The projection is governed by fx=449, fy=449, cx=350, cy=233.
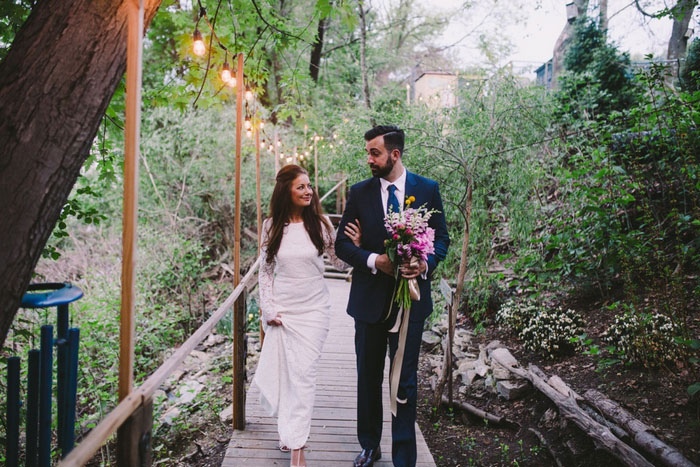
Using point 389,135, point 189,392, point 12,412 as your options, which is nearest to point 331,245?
point 389,135

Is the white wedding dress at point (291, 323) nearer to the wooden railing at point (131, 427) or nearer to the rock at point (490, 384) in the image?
the wooden railing at point (131, 427)

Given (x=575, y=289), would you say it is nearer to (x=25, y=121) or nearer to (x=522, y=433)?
(x=522, y=433)

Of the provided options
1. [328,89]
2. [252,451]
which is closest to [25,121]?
[252,451]

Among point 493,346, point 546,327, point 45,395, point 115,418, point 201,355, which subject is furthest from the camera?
point 201,355

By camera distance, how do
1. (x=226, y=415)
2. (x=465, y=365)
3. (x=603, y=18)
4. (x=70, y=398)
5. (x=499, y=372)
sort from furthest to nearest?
(x=603, y=18) < (x=465, y=365) < (x=499, y=372) < (x=226, y=415) < (x=70, y=398)

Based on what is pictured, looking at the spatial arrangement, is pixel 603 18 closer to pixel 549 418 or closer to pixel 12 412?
pixel 549 418

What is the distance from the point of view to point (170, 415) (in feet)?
17.0

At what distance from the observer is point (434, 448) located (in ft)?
12.4

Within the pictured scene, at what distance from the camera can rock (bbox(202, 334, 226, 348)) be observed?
785cm

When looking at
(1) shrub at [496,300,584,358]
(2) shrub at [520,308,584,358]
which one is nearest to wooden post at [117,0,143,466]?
(1) shrub at [496,300,584,358]

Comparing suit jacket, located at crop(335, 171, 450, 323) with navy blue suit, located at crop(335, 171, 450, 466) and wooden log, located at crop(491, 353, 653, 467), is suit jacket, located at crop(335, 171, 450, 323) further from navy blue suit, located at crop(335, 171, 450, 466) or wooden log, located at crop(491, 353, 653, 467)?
wooden log, located at crop(491, 353, 653, 467)

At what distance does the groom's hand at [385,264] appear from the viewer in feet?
8.57

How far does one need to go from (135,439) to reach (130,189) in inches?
36.3

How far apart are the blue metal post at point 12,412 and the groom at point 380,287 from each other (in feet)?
5.57
